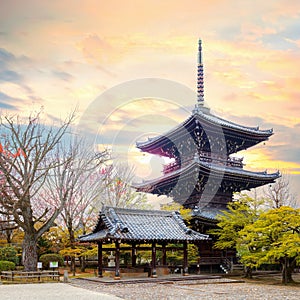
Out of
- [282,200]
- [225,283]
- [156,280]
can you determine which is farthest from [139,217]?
[282,200]

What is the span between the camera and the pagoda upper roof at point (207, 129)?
1216 inches

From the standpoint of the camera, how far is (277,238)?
22.9m

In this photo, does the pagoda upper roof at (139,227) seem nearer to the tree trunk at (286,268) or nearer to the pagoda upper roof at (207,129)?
the tree trunk at (286,268)

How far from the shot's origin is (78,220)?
33094 mm

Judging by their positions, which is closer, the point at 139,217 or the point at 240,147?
the point at 139,217

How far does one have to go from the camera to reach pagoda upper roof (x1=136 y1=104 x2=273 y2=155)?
3088 cm

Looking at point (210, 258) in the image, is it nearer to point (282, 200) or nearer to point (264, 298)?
point (264, 298)

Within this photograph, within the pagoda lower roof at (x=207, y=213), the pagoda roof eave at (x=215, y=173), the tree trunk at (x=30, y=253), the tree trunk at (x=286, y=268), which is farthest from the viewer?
the pagoda roof eave at (x=215, y=173)

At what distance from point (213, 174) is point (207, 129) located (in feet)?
11.8

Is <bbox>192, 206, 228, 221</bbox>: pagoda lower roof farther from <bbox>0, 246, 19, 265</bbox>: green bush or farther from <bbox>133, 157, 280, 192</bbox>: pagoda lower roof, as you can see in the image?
<bbox>0, 246, 19, 265</bbox>: green bush

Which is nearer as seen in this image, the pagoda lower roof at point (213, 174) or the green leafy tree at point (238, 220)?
the green leafy tree at point (238, 220)

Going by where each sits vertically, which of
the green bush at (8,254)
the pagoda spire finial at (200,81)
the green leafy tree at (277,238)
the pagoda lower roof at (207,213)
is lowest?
the green bush at (8,254)

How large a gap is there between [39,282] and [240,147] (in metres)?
20.9

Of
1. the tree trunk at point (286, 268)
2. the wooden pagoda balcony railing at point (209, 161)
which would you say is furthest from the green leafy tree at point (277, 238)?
the wooden pagoda balcony railing at point (209, 161)
